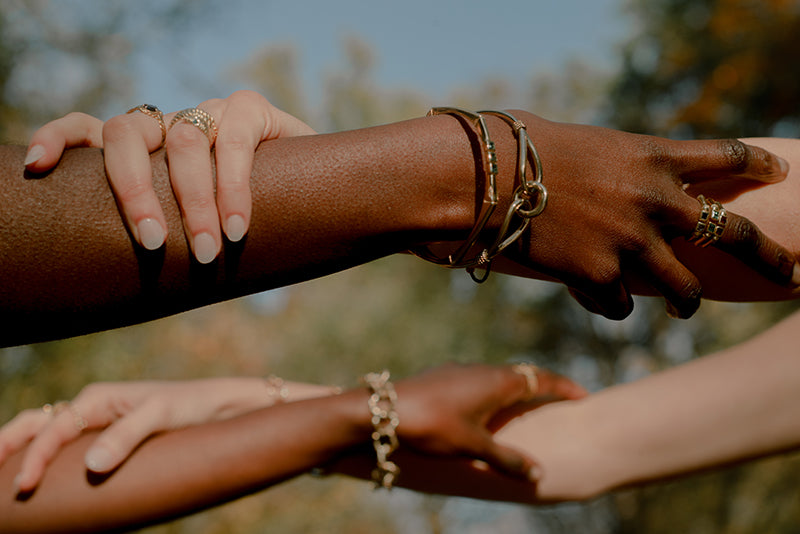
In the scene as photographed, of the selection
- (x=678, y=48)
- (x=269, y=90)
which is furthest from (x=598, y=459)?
(x=269, y=90)

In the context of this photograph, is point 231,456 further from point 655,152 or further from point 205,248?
point 655,152

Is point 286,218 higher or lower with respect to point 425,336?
lower

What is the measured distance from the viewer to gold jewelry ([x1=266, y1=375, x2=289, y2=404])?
7.27 feet

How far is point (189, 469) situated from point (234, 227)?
947 mm

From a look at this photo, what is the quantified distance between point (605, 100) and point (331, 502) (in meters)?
7.61

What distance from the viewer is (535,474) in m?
2.10

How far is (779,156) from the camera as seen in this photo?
158 centimetres

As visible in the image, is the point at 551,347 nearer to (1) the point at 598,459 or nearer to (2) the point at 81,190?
(1) the point at 598,459

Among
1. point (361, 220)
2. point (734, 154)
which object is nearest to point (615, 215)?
point (734, 154)

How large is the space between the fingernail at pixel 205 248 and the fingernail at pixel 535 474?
4.55 feet

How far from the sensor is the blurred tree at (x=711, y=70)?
8.82 metres

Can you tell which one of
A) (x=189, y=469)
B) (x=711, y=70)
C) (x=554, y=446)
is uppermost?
(x=711, y=70)

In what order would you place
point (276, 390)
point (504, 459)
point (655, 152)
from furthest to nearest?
point (276, 390)
point (504, 459)
point (655, 152)

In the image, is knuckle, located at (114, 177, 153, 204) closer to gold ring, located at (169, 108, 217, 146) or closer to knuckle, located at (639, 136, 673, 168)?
gold ring, located at (169, 108, 217, 146)
